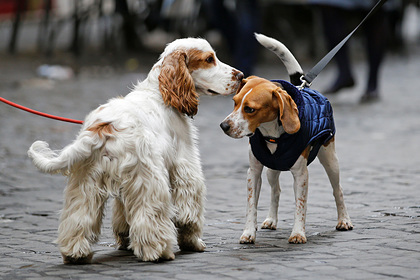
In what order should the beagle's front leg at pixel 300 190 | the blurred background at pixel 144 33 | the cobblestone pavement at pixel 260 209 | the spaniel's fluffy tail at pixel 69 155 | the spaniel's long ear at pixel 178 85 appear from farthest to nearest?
the blurred background at pixel 144 33, the beagle's front leg at pixel 300 190, the spaniel's long ear at pixel 178 85, the spaniel's fluffy tail at pixel 69 155, the cobblestone pavement at pixel 260 209

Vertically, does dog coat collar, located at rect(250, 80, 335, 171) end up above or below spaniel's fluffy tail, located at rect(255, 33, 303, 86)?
below

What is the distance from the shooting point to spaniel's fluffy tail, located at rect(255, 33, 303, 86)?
5.40 m

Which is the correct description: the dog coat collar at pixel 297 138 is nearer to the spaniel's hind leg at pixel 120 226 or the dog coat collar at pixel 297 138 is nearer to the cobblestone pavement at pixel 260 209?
the cobblestone pavement at pixel 260 209

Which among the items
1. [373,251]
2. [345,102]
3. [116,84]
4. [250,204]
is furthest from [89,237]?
[116,84]

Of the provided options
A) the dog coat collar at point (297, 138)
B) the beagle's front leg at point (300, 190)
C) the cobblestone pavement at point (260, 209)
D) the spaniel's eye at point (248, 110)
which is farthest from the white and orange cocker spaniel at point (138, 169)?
the beagle's front leg at point (300, 190)

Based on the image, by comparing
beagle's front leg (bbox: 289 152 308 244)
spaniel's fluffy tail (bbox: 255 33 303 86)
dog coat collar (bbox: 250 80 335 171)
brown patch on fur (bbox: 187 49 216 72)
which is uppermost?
spaniel's fluffy tail (bbox: 255 33 303 86)

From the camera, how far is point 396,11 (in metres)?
19.1

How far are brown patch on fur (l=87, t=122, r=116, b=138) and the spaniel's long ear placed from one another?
40 centimetres

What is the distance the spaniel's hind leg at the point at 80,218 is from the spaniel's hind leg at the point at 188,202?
0.46m

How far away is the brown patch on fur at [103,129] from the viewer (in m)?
4.46

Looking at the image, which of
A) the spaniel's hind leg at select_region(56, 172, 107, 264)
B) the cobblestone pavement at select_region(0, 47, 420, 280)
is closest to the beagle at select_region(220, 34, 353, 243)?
the cobblestone pavement at select_region(0, 47, 420, 280)

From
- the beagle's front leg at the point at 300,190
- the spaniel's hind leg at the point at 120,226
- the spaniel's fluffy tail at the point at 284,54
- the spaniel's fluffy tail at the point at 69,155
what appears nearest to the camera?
the spaniel's fluffy tail at the point at 69,155

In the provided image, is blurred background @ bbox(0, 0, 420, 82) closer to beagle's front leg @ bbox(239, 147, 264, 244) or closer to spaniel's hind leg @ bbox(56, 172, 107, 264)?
beagle's front leg @ bbox(239, 147, 264, 244)

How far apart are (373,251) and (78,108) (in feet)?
25.6
